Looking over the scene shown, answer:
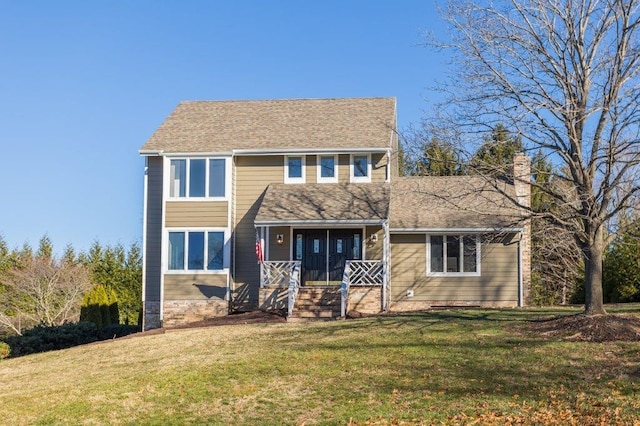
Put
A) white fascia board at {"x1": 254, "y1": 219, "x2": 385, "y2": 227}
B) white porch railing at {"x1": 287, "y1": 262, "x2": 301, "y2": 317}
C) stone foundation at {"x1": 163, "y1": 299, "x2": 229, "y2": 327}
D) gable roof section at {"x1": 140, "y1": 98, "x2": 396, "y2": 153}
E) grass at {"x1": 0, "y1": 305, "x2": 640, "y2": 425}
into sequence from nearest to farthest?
1. grass at {"x1": 0, "y1": 305, "x2": 640, "y2": 425}
2. white porch railing at {"x1": 287, "y1": 262, "x2": 301, "y2": 317}
3. white fascia board at {"x1": 254, "y1": 219, "x2": 385, "y2": 227}
4. stone foundation at {"x1": 163, "y1": 299, "x2": 229, "y2": 327}
5. gable roof section at {"x1": 140, "y1": 98, "x2": 396, "y2": 153}

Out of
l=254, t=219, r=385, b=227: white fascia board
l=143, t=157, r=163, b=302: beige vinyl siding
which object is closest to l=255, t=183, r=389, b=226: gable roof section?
l=254, t=219, r=385, b=227: white fascia board

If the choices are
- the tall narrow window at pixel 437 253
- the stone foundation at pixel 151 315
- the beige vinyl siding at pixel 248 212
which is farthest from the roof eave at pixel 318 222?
the stone foundation at pixel 151 315

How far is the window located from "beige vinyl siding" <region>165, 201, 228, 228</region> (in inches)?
11.5

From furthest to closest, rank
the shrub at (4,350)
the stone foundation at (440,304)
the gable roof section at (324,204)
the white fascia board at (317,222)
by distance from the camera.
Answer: the stone foundation at (440,304) < the gable roof section at (324,204) < the white fascia board at (317,222) < the shrub at (4,350)

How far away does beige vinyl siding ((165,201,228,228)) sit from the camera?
23688mm

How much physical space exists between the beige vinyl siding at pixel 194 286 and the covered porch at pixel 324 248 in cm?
164

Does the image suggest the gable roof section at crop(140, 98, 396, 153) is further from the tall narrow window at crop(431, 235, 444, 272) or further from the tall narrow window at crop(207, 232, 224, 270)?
the tall narrow window at crop(431, 235, 444, 272)

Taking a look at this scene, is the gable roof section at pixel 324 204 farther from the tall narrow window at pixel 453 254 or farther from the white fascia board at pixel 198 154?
the tall narrow window at pixel 453 254

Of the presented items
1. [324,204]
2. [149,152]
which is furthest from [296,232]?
[149,152]

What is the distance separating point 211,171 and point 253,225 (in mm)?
2232

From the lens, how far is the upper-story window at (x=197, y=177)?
23891mm

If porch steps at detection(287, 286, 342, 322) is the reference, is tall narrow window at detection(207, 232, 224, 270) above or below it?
above

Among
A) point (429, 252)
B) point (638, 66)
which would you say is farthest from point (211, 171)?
point (638, 66)

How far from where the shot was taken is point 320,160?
24516 mm
